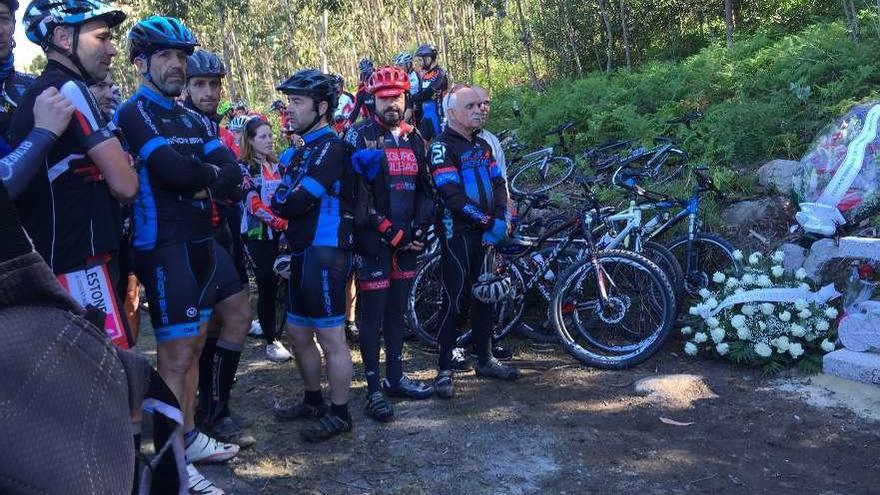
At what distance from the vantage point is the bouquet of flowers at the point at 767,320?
511 cm

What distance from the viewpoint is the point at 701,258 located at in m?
6.30

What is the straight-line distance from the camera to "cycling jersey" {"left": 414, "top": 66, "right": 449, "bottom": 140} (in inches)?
378

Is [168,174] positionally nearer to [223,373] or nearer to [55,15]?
[55,15]

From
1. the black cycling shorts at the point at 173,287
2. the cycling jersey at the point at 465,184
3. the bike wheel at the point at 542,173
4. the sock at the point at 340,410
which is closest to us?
the black cycling shorts at the point at 173,287

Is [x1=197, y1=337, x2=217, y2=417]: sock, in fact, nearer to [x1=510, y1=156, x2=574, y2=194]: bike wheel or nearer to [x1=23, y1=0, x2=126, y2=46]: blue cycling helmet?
[x1=23, y1=0, x2=126, y2=46]: blue cycling helmet

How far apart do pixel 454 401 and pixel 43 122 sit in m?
3.27

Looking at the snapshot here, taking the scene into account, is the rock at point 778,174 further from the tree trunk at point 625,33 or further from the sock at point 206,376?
the tree trunk at point 625,33

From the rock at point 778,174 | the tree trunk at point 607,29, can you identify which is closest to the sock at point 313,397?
the rock at point 778,174

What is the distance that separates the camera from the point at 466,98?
5.12m

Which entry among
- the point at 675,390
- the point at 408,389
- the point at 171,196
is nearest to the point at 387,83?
the point at 171,196

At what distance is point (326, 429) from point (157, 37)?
8.05 ft

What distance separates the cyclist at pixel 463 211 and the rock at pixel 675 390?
985mm

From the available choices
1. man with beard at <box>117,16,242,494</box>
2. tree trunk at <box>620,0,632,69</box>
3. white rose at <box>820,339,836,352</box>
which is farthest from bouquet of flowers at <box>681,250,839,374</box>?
tree trunk at <box>620,0,632,69</box>

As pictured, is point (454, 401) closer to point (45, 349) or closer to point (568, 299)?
point (568, 299)
